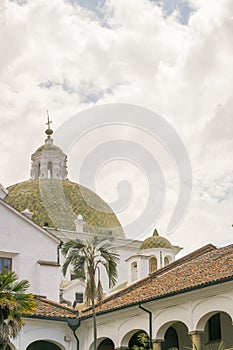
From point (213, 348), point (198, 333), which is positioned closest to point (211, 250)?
point (213, 348)

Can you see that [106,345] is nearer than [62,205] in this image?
Yes

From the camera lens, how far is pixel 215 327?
101 ft

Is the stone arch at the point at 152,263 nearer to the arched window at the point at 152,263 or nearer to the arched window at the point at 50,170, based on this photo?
the arched window at the point at 152,263

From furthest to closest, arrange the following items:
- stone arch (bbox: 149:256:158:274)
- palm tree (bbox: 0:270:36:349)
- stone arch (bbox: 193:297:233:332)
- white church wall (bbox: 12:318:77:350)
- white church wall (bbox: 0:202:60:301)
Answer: stone arch (bbox: 149:256:158:274) → white church wall (bbox: 0:202:60:301) → white church wall (bbox: 12:318:77:350) → stone arch (bbox: 193:297:233:332) → palm tree (bbox: 0:270:36:349)

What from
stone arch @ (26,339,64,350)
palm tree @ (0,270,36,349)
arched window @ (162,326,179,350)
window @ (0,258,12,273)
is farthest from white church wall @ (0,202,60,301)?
palm tree @ (0,270,36,349)

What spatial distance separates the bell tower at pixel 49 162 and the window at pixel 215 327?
3899cm

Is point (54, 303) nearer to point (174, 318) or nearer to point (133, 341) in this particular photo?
point (133, 341)

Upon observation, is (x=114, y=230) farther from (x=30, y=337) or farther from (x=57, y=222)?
(x=30, y=337)

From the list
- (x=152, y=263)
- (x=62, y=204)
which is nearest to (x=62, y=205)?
(x=62, y=204)

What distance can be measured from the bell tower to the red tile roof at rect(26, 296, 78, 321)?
3459 centimetres

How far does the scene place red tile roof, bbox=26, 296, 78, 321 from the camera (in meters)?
31.2

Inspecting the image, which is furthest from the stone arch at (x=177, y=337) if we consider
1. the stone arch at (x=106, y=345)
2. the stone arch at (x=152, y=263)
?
the stone arch at (x=152, y=263)

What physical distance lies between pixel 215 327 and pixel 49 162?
4118 cm

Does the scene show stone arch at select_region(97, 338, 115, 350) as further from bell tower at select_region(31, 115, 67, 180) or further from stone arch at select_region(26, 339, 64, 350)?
bell tower at select_region(31, 115, 67, 180)
